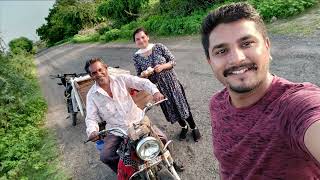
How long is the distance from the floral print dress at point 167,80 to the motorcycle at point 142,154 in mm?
1550

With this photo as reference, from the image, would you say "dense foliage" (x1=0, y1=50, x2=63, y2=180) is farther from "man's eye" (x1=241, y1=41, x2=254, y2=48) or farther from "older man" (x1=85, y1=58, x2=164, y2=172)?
"man's eye" (x1=241, y1=41, x2=254, y2=48)

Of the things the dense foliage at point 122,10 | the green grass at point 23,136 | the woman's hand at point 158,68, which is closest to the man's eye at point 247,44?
the woman's hand at point 158,68

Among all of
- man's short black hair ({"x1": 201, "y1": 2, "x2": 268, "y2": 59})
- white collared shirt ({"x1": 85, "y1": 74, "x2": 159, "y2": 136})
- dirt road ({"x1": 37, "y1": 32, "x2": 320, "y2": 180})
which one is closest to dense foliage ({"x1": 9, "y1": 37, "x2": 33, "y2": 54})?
dirt road ({"x1": 37, "y1": 32, "x2": 320, "y2": 180})

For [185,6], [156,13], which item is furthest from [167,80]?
[156,13]

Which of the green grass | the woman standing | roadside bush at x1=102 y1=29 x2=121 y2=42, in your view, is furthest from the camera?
roadside bush at x1=102 y1=29 x2=121 y2=42

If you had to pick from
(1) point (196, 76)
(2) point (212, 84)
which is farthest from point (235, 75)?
(1) point (196, 76)

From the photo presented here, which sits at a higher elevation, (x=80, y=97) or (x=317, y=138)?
(x=317, y=138)

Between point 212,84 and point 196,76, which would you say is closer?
point 212,84

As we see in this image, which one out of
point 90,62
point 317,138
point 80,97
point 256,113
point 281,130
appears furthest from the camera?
point 80,97

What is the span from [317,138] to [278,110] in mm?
233

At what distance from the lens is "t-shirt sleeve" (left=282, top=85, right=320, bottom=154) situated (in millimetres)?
1467

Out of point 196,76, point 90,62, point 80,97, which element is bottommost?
point 196,76

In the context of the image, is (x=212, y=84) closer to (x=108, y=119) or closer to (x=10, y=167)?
(x=108, y=119)

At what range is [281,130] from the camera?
1572mm
